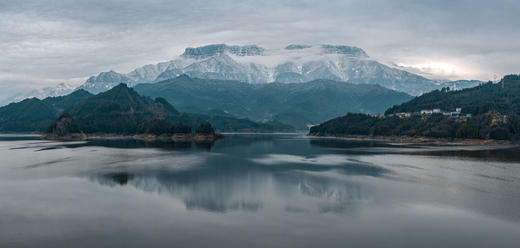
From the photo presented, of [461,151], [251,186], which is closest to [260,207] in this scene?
[251,186]

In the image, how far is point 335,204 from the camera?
49406mm

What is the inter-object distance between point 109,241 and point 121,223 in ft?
19.9

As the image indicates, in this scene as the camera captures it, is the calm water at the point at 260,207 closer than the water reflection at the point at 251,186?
Yes

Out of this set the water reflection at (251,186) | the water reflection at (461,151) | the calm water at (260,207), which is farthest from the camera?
the water reflection at (461,151)

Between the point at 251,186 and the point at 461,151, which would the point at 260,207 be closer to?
the point at 251,186

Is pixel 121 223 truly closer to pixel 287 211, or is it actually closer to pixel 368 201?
pixel 287 211

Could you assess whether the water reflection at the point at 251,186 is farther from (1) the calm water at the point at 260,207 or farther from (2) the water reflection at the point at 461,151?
(2) the water reflection at the point at 461,151

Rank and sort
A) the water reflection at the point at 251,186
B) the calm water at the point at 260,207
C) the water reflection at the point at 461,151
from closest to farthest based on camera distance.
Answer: the calm water at the point at 260,207 < the water reflection at the point at 251,186 < the water reflection at the point at 461,151

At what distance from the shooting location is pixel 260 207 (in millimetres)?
47969

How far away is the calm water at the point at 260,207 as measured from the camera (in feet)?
116

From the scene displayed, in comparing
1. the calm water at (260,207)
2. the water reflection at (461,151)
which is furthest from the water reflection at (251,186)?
the water reflection at (461,151)

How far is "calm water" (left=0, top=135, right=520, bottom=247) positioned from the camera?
1394 inches

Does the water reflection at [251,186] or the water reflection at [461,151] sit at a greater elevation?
the water reflection at [461,151]

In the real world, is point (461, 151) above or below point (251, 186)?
above
